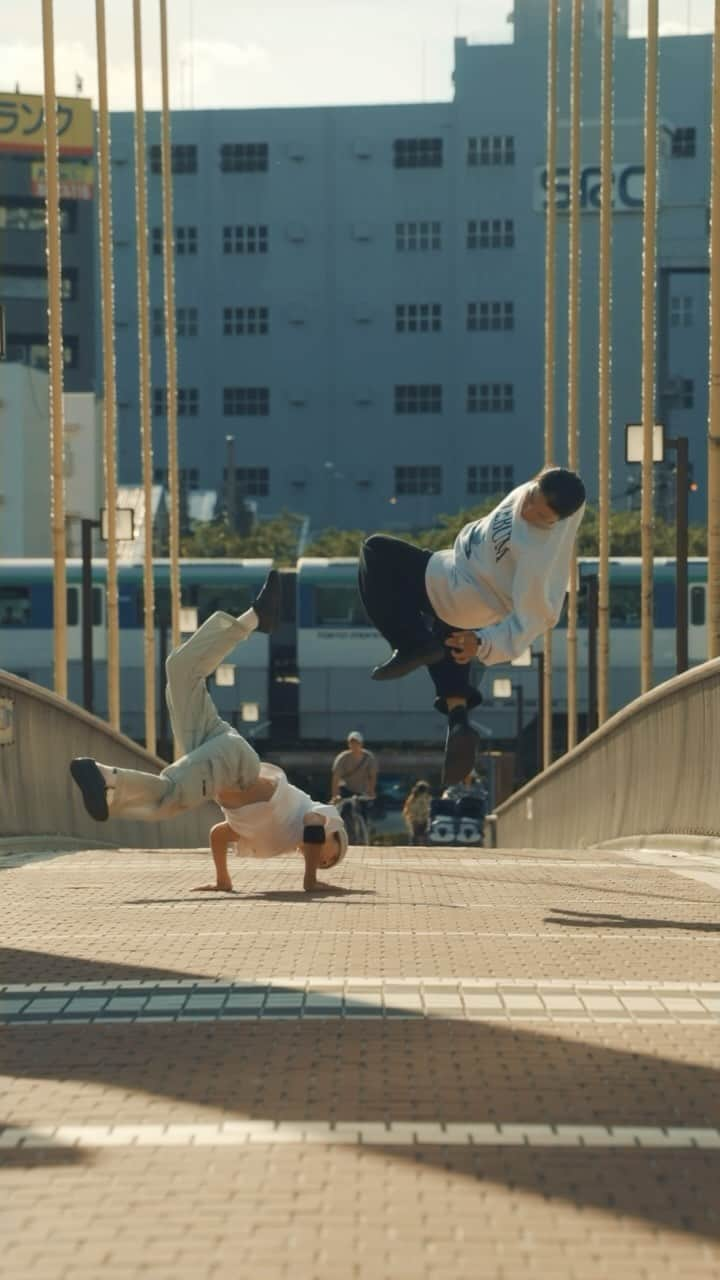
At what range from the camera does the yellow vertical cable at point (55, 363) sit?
29906 millimetres

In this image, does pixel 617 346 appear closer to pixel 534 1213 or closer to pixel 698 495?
pixel 698 495

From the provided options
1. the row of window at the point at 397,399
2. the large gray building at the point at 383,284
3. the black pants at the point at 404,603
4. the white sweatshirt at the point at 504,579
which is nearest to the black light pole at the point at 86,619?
the black pants at the point at 404,603

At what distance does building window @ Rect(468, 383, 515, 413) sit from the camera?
92688 mm

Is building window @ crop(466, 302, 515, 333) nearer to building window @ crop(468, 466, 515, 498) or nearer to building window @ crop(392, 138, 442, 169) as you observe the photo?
building window @ crop(468, 466, 515, 498)

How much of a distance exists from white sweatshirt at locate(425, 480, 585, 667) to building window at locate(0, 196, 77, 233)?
84.0 metres

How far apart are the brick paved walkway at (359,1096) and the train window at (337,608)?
38.7 m

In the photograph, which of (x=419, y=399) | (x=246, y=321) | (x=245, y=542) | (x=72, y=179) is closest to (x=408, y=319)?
(x=419, y=399)

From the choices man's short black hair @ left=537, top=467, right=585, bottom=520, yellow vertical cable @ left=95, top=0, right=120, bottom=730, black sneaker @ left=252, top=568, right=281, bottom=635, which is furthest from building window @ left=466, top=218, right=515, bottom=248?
man's short black hair @ left=537, top=467, right=585, bottom=520

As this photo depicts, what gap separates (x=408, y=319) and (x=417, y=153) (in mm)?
7330

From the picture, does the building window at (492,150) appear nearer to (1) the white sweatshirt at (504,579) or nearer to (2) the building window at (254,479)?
(2) the building window at (254,479)

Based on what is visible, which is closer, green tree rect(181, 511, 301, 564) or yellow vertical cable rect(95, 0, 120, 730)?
yellow vertical cable rect(95, 0, 120, 730)

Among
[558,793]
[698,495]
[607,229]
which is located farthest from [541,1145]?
[698,495]

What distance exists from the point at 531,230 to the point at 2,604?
160ft

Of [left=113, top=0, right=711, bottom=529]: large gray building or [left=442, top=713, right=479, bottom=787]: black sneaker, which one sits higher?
[left=113, top=0, right=711, bottom=529]: large gray building
